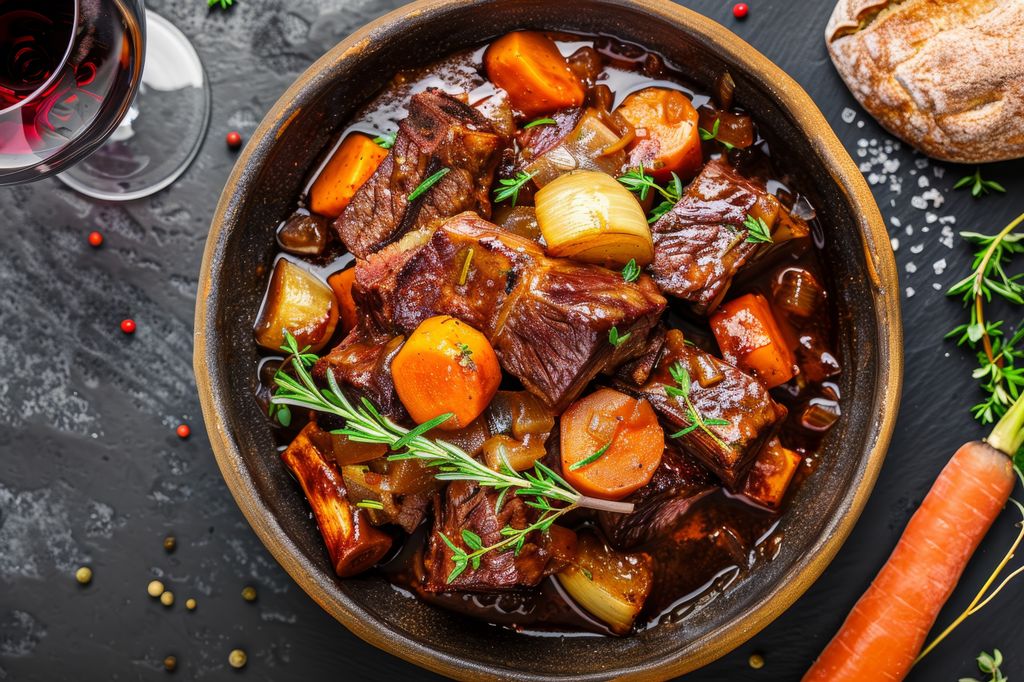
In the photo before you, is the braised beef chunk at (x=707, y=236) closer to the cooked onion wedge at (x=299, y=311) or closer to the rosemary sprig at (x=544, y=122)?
the rosemary sprig at (x=544, y=122)

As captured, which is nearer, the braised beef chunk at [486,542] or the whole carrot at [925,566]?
the braised beef chunk at [486,542]

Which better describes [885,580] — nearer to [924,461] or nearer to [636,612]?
[924,461]

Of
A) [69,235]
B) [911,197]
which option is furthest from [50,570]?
[911,197]

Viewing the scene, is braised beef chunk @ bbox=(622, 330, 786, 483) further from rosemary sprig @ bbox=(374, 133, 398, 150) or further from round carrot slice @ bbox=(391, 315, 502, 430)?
rosemary sprig @ bbox=(374, 133, 398, 150)

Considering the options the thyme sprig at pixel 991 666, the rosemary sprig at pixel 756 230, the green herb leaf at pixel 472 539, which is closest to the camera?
the green herb leaf at pixel 472 539

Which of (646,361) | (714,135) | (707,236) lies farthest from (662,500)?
(714,135)

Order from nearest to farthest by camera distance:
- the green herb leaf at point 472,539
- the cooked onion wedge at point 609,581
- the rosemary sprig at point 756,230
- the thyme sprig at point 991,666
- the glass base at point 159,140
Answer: the green herb leaf at point 472,539 < the rosemary sprig at point 756,230 < the cooked onion wedge at point 609,581 < the thyme sprig at point 991,666 < the glass base at point 159,140

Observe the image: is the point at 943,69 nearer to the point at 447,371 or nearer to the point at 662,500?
the point at 662,500

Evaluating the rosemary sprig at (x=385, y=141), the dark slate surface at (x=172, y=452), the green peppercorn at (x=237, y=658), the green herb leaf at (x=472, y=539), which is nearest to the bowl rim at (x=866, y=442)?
the rosemary sprig at (x=385, y=141)
